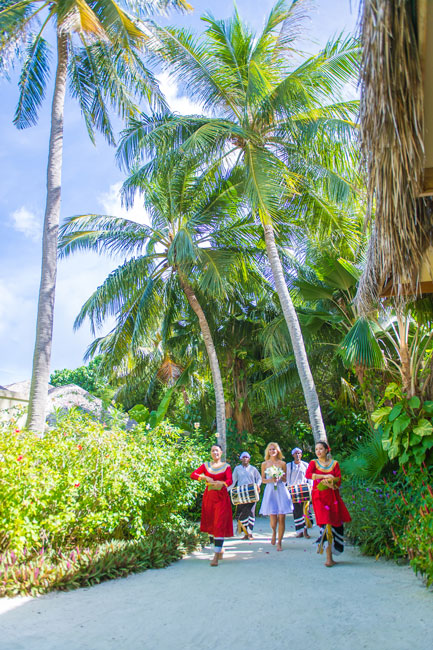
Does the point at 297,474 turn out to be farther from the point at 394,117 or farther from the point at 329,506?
the point at 394,117

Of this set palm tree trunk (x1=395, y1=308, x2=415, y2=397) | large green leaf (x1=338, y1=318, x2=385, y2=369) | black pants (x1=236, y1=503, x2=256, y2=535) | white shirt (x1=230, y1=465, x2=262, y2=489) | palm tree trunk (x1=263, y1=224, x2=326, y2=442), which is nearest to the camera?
palm tree trunk (x1=395, y1=308, x2=415, y2=397)

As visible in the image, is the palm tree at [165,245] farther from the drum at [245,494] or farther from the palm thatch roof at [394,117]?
the palm thatch roof at [394,117]

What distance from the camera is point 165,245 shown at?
13.7 meters

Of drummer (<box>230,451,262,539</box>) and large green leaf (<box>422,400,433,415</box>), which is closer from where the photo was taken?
large green leaf (<box>422,400,433,415</box>)

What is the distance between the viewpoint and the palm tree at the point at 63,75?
29.4 ft

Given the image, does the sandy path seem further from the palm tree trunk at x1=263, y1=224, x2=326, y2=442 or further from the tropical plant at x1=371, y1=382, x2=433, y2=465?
the palm tree trunk at x1=263, y1=224, x2=326, y2=442

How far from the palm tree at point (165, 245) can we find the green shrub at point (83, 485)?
4.43 m

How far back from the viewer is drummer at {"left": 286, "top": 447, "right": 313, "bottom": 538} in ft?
31.3

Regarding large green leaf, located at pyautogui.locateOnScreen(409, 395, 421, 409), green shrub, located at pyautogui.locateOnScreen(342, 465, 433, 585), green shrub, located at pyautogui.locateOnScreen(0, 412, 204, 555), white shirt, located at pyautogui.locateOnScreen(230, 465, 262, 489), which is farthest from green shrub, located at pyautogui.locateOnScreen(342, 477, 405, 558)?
green shrub, located at pyautogui.locateOnScreen(0, 412, 204, 555)

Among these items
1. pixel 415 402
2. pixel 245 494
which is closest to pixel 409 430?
pixel 415 402

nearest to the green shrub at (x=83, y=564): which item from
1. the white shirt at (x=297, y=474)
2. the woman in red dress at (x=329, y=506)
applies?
the woman in red dress at (x=329, y=506)

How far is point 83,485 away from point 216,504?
2.03 meters

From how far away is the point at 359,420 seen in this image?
48.4 ft

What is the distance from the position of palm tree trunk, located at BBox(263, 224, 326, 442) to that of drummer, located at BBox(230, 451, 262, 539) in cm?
151
